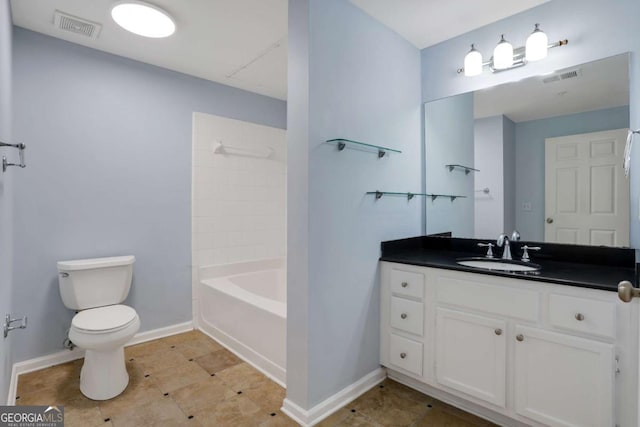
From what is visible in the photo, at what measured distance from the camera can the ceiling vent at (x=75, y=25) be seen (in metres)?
2.12

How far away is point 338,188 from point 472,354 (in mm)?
1166

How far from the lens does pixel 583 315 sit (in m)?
1.42

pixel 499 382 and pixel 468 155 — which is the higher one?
pixel 468 155

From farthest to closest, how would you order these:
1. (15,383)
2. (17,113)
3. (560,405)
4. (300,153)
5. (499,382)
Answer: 1. (17,113)
2. (15,383)
3. (300,153)
4. (499,382)
5. (560,405)

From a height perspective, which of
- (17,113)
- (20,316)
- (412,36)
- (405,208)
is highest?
(412,36)

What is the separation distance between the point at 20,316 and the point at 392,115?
2.94m

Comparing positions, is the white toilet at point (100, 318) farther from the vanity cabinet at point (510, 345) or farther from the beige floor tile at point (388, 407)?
the vanity cabinet at point (510, 345)

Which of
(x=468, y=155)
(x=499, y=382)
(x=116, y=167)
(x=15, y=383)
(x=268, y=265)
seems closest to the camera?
(x=499, y=382)

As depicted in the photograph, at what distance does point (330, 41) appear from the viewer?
1834 millimetres

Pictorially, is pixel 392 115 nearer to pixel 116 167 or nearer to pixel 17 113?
pixel 116 167

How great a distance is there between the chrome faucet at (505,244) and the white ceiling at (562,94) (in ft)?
2.54

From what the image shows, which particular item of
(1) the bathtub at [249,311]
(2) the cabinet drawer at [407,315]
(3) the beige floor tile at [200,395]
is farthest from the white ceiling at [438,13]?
(3) the beige floor tile at [200,395]

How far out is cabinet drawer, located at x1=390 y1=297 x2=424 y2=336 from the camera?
1.97 m

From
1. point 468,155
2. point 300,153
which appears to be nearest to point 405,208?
point 468,155
